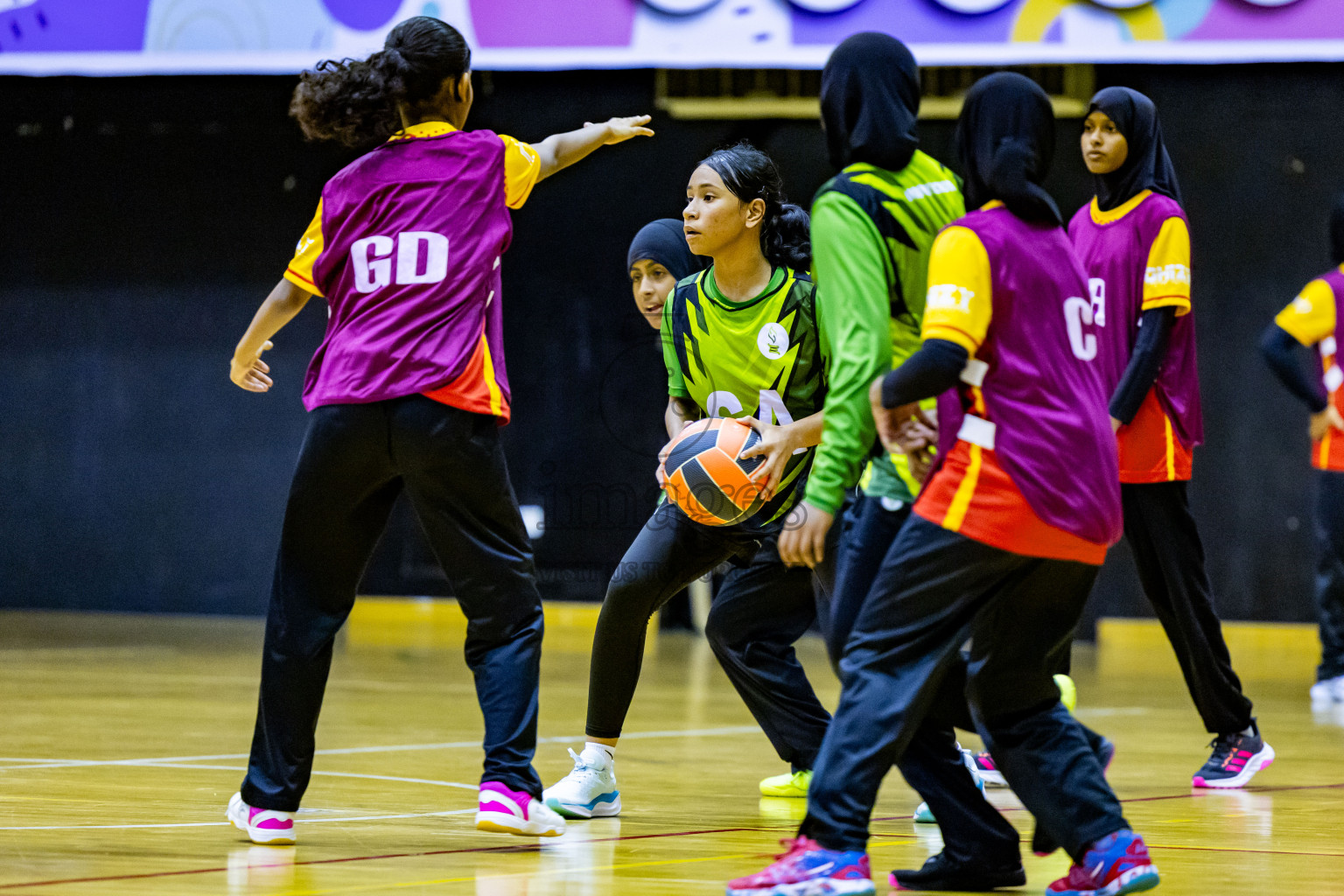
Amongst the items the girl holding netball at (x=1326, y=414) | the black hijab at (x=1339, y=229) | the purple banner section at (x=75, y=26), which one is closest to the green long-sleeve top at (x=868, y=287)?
the girl holding netball at (x=1326, y=414)

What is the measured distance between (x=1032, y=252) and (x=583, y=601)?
9.58 m

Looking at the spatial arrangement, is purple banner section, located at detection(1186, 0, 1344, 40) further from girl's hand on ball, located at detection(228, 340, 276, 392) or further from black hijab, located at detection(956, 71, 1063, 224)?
girl's hand on ball, located at detection(228, 340, 276, 392)

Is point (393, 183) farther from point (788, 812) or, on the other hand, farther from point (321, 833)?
point (788, 812)

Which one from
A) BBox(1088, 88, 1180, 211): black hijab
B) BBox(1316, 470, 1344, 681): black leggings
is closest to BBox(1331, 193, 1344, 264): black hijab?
BBox(1316, 470, 1344, 681): black leggings

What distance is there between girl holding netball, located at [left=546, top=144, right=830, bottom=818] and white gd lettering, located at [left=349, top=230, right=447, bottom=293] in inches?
34.1

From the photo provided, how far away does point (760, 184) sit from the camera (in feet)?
14.9

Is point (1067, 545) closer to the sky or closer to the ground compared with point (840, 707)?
closer to the sky

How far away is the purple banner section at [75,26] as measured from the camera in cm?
1091

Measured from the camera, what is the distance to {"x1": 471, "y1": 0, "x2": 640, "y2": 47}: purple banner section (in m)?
10.4

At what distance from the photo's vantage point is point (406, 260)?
150 inches

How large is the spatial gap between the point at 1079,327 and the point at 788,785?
2.13 meters

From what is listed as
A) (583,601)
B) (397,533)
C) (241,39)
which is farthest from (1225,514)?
(241,39)

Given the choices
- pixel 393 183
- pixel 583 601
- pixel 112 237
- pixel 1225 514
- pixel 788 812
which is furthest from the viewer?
pixel 112 237

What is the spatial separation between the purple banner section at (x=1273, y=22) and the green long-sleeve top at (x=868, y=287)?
6.98 meters
